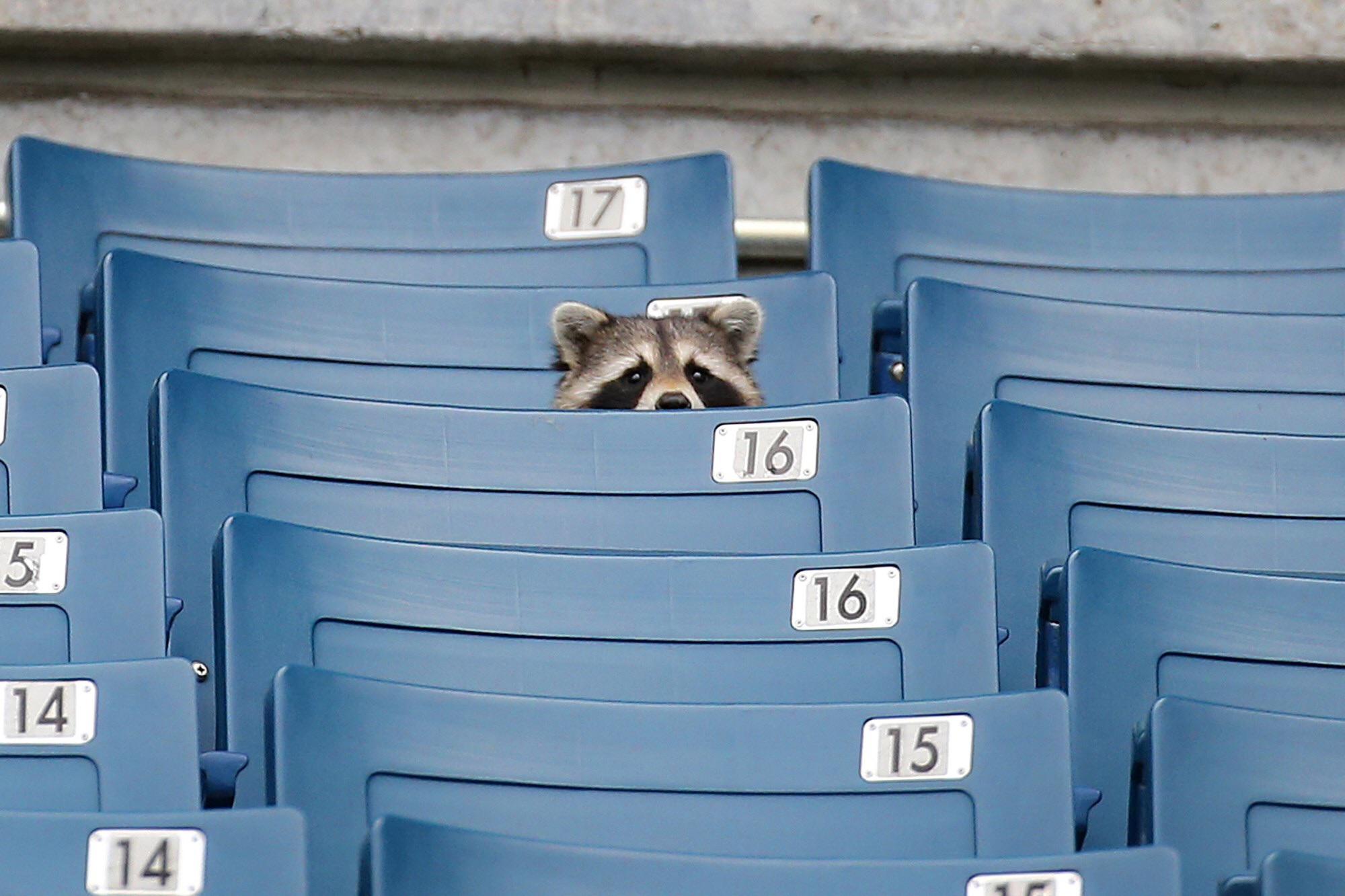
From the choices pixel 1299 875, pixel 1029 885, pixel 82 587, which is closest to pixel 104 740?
pixel 82 587

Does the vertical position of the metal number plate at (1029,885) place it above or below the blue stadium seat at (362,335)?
below

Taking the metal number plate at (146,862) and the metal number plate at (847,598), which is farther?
the metal number plate at (847,598)

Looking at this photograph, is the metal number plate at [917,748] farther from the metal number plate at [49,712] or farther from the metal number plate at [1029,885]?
the metal number plate at [49,712]

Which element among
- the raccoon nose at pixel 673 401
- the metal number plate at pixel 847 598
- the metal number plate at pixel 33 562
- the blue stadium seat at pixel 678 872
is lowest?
the blue stadium seat at pixel 678 872

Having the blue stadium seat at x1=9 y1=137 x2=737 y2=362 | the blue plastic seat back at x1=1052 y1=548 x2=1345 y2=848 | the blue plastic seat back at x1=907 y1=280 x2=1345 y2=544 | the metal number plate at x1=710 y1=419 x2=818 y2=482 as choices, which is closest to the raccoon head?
the blue stadium seat at x1=9 y1=137 x2=737 y2=362

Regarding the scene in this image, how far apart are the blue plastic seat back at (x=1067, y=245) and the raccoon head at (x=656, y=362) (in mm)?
235

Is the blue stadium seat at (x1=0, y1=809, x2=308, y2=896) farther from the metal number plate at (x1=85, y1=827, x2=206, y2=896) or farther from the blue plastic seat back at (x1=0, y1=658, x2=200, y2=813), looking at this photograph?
the blue plastic seat back at (x1=0, y1=658, x2=200, y2=813)

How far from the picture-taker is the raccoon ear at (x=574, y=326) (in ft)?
8.67

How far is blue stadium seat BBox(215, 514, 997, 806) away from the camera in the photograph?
5.84 ft

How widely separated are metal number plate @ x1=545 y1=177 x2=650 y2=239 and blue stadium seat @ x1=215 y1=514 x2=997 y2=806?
1.01 m

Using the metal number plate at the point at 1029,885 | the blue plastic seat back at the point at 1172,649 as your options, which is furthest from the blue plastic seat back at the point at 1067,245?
the metal number plate at the point at 1029,885

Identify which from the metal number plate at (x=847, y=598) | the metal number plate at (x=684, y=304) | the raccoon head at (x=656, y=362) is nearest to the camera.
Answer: the metal number plate at (x=847, y=598)

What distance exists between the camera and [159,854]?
1.36 meters

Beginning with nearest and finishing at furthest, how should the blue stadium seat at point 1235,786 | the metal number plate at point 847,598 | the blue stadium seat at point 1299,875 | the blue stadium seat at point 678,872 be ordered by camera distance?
the blue stadium seat at point 678,872 < the blue stadium seat at point 1299,875 < the blue stadium seat at point 1235,786 < the metal number plate at point 847,598
